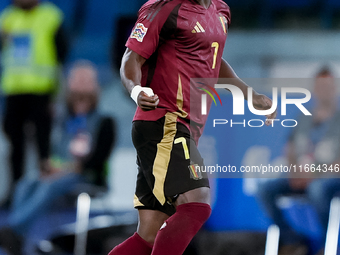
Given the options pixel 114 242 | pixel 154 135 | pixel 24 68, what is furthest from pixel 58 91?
pixel 154 135

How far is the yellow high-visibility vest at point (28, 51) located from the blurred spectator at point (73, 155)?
0.67 feet

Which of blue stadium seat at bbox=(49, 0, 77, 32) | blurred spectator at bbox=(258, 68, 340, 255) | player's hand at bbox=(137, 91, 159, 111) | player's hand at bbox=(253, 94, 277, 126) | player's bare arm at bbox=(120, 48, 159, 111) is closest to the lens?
player's hand at bbox=(137, 91, 159, 111)

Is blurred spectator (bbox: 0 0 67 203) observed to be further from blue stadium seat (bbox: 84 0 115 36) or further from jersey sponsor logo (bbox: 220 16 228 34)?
jersey sponsor logo (bbox: 220 16 228 34)

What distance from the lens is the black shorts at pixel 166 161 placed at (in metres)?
1.91

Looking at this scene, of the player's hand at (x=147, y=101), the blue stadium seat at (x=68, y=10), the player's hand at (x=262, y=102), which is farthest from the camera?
the blue stadium seat at (x=68, y=10)

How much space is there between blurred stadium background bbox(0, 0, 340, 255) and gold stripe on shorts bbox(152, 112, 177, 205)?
1882mm

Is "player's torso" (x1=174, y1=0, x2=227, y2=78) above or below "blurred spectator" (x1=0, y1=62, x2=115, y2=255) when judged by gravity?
above

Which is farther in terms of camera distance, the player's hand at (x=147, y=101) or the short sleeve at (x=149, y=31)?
the short sleeve at (x=149, y=31)

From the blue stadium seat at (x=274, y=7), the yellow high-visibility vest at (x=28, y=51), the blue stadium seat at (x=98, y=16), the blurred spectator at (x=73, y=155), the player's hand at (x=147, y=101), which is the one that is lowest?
the blurred spectator at (x=73, y=155)

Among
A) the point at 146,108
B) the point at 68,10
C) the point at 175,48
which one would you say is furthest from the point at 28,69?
the point at 146,108

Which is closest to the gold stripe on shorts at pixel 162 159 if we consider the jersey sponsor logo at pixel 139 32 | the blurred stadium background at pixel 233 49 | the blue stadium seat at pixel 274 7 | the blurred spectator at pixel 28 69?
the jersey sponsor logo at pixel 139 32

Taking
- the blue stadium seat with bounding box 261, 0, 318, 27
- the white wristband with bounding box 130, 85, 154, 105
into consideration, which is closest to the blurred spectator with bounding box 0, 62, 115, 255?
the blue stadium seat with bounding box 261, 0, 318, 27

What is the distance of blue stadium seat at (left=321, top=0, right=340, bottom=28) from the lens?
388 centimetres

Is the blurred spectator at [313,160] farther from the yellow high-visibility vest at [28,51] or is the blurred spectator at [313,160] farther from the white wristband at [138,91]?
the white wristband at [138,91]
